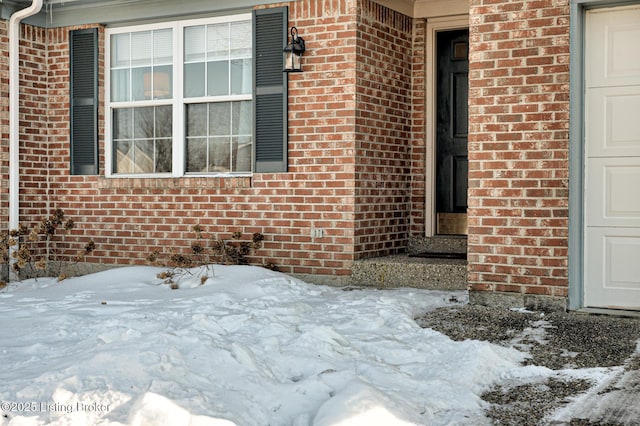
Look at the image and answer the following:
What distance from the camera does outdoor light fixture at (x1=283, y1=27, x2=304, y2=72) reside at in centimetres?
829

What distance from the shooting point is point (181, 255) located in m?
8.54

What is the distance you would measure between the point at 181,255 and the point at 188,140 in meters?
1.39

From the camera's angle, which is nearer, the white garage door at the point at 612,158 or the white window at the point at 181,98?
the white garage door at the point at 612,158

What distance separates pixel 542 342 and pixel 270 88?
4.22 metres

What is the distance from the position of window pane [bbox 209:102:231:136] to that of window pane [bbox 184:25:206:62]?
0.55 metres

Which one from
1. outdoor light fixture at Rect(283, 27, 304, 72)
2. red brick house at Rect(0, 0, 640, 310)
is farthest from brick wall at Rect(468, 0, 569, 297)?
outdoor light fixture at Rect(283, 27, 304, 72)

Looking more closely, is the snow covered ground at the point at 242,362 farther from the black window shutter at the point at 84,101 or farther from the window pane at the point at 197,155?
the black window shutter at the point at 84,101

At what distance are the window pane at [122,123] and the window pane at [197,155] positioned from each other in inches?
34.3

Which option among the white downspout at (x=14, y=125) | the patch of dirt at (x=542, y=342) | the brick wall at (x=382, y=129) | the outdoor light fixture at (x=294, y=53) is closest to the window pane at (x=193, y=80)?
the outdoor light fixture at (x=294, y=53)

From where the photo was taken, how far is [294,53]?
8.31 metres

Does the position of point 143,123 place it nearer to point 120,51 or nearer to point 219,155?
point 120,51

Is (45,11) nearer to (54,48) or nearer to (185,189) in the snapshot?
(54,48)

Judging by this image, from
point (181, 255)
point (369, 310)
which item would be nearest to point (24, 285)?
point (181, 255)

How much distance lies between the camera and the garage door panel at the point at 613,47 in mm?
6344
